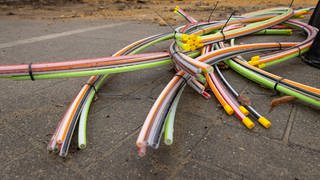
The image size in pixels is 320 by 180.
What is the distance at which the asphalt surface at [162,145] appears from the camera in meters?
0.93

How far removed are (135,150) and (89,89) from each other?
0.61 metres

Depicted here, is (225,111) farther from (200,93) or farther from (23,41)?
(23,41)

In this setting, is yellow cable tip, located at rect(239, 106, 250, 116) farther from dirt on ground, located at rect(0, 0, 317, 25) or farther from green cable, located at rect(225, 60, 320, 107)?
dirt on ground, located at rect(0, 0, 317, 25)

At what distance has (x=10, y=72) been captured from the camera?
3.79ft

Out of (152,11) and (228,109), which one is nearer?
(228,109)

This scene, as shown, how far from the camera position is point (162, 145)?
105 cm

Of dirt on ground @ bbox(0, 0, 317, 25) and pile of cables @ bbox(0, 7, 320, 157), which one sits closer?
pile of cables @ bbox(0, 7, 320, 157)

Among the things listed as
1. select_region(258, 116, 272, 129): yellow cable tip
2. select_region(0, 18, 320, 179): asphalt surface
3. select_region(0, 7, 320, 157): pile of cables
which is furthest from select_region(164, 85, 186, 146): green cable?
select_region(258, 116, 272, 129): yellow cable tip

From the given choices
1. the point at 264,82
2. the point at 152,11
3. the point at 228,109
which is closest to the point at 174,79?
the point at 228,109

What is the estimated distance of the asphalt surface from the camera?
3.04 feet

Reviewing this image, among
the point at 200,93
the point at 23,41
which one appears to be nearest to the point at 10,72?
the point at 200,93

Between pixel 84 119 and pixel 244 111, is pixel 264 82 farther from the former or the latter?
pixel 84 119

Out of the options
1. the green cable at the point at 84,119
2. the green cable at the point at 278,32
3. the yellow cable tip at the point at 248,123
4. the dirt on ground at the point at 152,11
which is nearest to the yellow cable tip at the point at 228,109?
the yellow cable tip at the point at 248,123

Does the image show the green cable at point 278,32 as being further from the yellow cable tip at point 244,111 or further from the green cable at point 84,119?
the green cable at point 84,119
